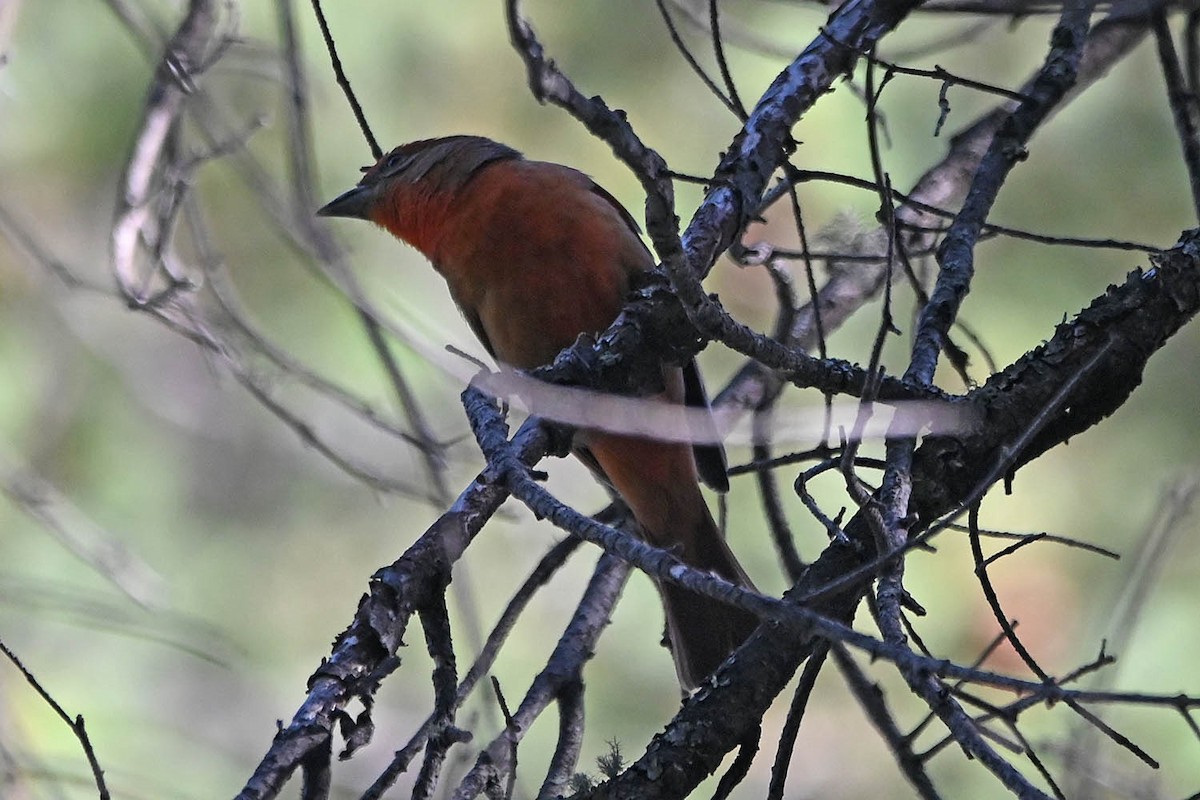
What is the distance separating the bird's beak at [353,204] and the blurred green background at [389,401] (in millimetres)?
97

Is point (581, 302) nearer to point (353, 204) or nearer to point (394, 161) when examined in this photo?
point (394, 161)

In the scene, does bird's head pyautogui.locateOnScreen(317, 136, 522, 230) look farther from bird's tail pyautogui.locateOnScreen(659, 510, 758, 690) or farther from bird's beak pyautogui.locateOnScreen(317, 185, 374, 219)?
bird's tail pyautogui.locateOnScreen(659, 510, 758, 690)

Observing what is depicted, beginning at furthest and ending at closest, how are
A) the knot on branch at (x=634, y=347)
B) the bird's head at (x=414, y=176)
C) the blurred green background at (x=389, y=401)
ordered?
the blurred green background at (x=389, y=401), the bird's head at (x=414, y=176), the knot on branch at (x=634, y=347)

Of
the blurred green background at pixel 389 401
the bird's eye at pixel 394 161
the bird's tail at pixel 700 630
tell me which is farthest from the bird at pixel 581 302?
the blurred green background at pixel 389 401

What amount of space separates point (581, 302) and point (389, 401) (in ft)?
4.52

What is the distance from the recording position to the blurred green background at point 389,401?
5.43 m

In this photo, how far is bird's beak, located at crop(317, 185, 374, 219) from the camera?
199 inches

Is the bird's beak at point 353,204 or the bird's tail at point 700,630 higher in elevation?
the bird's beak at point 353,204

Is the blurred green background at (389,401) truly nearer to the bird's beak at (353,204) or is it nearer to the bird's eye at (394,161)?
the bird's beak at (353,204)

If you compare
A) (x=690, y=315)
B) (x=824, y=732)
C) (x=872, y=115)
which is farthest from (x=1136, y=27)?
(x=824, y=732)

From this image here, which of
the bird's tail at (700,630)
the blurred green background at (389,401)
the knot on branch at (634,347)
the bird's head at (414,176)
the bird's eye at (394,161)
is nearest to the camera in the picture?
the knot on branch at (634,347)

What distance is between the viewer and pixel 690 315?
241cm

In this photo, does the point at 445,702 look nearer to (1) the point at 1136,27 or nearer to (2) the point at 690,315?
(2) the point at 690,315

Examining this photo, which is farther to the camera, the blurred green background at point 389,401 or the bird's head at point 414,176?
the blurred green background at point 389,401
